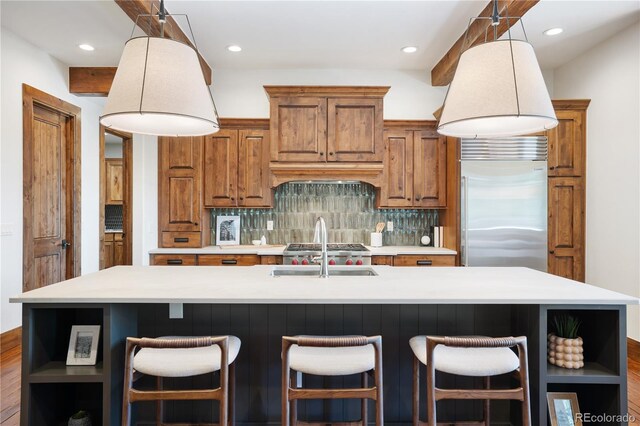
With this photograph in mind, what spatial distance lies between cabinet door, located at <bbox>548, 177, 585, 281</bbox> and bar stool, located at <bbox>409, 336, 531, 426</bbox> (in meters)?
2.75

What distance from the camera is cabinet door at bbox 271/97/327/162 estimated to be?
411 cm

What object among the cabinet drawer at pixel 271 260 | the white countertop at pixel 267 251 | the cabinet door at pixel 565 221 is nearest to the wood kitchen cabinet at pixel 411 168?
the white countertop at pixel 267 251

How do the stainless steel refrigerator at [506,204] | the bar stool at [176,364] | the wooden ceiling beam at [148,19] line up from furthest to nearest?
the stainless steel refrigerator at [506,204]
the wooden ceiling beam at [148,19]
the bar stool at [176,364]

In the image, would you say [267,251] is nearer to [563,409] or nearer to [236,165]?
[236,165]

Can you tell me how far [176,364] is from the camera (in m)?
1.57

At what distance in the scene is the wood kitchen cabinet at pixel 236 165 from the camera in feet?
14.0

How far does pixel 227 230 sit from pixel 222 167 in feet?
2.52

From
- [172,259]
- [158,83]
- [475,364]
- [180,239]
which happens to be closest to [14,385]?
[172,259]

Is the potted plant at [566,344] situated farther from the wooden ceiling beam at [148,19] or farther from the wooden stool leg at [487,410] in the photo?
the wooden ceiling beam at [148,19]

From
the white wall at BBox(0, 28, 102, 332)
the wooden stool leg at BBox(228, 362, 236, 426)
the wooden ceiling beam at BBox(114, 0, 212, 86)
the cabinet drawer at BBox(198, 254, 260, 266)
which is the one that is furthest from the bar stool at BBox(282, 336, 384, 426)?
the white wall at BBox(0, 28, 102, 332)

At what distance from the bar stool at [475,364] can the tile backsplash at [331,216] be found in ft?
9.57

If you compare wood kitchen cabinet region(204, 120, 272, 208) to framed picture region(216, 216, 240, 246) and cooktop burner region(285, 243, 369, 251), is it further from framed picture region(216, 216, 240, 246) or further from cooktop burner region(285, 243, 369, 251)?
cooktop burner region(285, 243, 369, 251)

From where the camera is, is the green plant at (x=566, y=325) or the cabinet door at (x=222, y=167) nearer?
the green plant at (x=566, y=325)

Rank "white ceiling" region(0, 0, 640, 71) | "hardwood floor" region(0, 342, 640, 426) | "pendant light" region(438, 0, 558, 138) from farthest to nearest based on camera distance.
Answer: "white ceiling" region(0, 0, 640, 71)
"hardwood floor" region(0, 342, 640, 426)
"pendant light" region(438, 0, 558, 138)
